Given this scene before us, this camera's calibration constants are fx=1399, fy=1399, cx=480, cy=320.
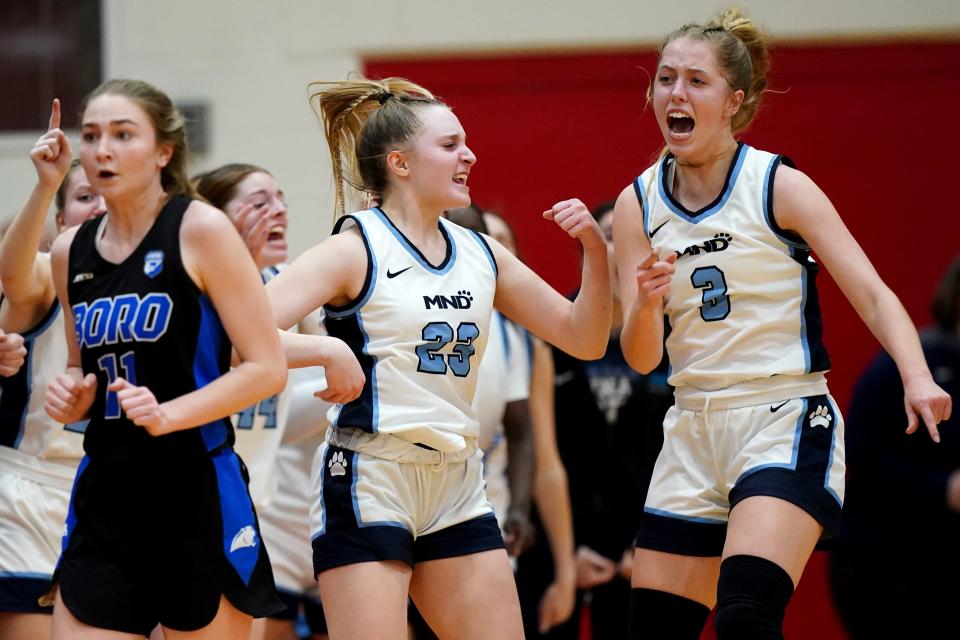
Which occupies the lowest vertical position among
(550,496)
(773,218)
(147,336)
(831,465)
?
(550,496)

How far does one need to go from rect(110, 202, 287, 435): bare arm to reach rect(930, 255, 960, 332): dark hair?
3.02 m

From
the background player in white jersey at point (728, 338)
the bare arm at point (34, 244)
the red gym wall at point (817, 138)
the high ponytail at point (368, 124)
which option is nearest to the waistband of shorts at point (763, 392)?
the background player in white jersey at point (728, 338)

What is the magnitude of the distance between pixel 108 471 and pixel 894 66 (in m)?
5.05

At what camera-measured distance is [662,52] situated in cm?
400

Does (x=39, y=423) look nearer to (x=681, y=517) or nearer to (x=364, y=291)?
(x=364, y=291)

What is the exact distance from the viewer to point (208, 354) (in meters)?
3.37

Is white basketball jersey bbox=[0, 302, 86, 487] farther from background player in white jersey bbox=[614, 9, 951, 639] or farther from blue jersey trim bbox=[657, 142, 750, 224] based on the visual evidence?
blue jersey trim bbox=[657, 142, 750, 224]

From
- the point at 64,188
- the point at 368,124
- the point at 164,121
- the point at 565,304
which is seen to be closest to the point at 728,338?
A: the point at 565,304

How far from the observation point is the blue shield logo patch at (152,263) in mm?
3326

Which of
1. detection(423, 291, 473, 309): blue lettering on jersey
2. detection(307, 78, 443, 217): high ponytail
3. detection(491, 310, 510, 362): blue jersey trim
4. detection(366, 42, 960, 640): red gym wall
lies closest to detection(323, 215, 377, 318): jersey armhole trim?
detection(423, 291, 473, 309): blue lettering on jersey

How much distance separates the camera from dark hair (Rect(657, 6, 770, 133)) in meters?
A: 3.92

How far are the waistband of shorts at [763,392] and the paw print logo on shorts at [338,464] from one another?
0.97m

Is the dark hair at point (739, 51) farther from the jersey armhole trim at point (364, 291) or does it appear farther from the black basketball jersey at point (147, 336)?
the black basketball jersey at point (147, 336)

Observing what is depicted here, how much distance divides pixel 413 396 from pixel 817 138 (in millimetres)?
4136
